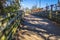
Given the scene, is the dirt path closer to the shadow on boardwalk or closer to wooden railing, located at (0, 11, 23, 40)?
the shadow on boardwalk

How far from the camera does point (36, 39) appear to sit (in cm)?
838

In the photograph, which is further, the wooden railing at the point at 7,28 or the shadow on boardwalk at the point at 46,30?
the shadow on boardwalk at the point at 46,30

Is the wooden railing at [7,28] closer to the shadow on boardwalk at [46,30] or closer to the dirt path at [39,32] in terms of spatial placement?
the dirt path at [39,32]

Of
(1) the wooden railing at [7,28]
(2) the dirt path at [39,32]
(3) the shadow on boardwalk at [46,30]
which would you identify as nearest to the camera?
(1) the wooden railing at [7,28]

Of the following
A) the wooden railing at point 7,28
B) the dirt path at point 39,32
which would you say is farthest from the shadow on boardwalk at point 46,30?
the wooden railing at point 7,28

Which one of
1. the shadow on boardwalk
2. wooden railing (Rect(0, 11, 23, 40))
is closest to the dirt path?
the shadow on boardwalk

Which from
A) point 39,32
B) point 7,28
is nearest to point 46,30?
point 39,32

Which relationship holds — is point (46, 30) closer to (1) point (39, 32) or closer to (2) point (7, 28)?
(1) point (39, 32)

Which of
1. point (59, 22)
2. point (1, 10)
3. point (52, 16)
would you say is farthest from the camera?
point (52, 16)

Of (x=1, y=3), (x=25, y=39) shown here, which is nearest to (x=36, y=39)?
(x=25, y=39)

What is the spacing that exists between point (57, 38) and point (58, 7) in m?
8.89

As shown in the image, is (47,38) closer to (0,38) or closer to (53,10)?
(0,38)

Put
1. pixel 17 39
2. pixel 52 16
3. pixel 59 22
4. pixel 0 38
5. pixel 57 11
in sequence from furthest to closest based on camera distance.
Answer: pixel 52 16, pixel 57 11, pixel 59 22, pixel 17 39, pixel 0 38

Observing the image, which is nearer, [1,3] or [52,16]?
[1,3]
